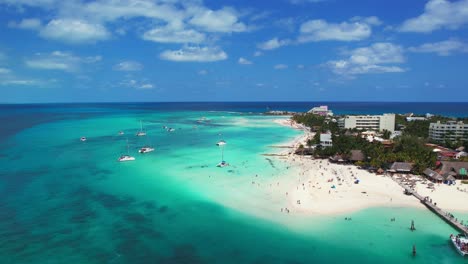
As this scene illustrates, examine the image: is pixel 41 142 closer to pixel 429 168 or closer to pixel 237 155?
pixel 237 155

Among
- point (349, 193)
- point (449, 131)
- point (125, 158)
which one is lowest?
point (349, 193)

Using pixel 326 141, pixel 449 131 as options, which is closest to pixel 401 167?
pixel 326 141

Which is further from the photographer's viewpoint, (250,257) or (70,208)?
(70,208)

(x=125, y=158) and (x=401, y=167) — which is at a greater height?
(x=401, y=167)

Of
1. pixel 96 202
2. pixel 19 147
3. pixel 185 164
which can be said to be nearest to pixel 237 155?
pixel 185 164

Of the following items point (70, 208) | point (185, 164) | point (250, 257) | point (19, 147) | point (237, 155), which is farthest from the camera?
point (19, 147)

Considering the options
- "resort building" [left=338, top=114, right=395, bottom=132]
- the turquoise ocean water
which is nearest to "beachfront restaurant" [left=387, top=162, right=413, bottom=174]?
the turquoise ocean water

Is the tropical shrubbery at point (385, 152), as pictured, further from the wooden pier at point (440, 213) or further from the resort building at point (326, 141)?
the wooden pier at point (440, 213)

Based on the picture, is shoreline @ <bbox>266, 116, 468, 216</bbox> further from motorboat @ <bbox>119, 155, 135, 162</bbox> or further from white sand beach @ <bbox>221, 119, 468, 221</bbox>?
motorboat @ <bbox>119, 155, 135, 162</bbox>

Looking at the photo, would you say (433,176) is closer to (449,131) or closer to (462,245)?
(462,245)
